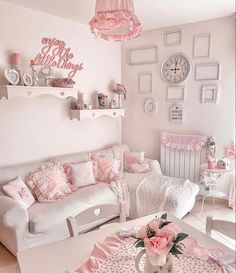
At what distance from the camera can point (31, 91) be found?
101 inches

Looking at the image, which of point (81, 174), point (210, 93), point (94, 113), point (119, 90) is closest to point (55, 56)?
point (94, 113)

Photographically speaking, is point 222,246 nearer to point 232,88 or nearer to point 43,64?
point 232,88

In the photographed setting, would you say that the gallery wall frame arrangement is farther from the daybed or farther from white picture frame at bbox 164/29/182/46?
the daybed

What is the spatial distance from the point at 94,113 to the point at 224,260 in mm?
2470

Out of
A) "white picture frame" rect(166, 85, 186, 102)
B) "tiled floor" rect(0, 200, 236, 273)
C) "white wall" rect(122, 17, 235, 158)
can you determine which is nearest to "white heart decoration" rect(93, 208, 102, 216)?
"tiled floor" rect(0, 200, 236, 273)

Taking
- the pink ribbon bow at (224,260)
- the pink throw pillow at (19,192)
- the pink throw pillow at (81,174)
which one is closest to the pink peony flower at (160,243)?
the pink ribbon bow at (224,260)

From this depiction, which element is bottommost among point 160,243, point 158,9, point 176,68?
point 160,243

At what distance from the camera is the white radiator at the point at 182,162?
10.8 feet

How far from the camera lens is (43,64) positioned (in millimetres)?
2846

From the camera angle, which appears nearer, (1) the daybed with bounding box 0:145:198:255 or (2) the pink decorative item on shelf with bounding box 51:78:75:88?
(1) the daybed with bounding box 0:145:198:255

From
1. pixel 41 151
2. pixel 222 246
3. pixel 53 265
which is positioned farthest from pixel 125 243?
pixel 41 151

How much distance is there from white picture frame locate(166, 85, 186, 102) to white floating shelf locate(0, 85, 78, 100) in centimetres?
130

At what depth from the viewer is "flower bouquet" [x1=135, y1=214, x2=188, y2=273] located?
872 millimetres

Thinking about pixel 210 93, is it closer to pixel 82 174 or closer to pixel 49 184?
pixel 82 174
